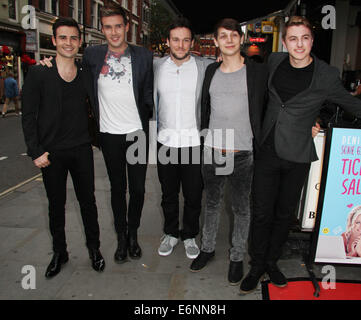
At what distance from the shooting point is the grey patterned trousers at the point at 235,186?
2.88 meters

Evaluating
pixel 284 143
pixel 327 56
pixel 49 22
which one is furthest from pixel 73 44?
pixel 49 22

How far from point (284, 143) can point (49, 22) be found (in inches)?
966

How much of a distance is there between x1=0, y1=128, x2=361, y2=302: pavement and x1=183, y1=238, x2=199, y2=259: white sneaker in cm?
6

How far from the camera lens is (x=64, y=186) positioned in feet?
9.85

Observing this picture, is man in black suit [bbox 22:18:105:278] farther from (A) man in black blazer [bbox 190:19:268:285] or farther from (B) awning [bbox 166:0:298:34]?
(B) awning [bbox 166:0:298:34]

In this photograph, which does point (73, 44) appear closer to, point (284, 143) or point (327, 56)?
point (284, 143)

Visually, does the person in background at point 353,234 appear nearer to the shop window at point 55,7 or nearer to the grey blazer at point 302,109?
the grey blazer at point 302,109

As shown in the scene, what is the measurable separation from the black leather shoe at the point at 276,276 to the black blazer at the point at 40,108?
2.18m

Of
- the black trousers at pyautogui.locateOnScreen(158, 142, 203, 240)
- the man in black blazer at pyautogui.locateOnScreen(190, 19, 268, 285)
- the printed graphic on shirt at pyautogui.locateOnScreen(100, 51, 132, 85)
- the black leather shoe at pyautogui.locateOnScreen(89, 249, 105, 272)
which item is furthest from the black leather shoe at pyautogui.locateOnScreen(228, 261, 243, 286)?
the printed graphic on shirt at pyautogui.locateOnScreen(100, 51, 132, 85)

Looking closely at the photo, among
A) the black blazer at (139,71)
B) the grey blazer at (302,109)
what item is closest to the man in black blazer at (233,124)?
the grey blazer at (302,109)

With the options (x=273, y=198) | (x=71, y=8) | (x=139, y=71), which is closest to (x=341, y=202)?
(x=273, y=198)

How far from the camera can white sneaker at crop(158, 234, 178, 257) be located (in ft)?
11.2

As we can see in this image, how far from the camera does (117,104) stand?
3.00 meters

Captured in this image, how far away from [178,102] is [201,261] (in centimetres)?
148
